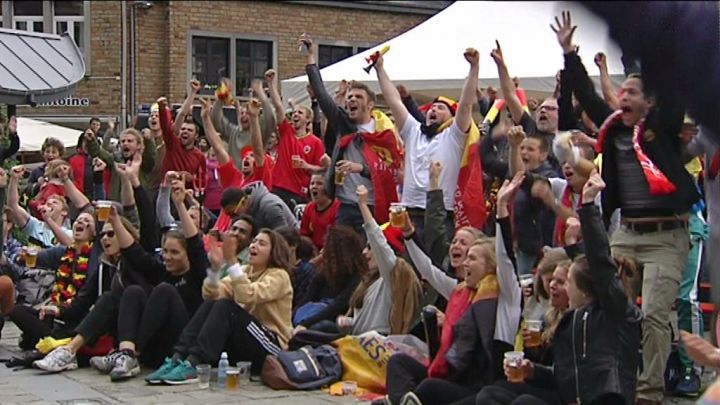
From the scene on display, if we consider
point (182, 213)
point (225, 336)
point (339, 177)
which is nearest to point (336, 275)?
point (339, 177)

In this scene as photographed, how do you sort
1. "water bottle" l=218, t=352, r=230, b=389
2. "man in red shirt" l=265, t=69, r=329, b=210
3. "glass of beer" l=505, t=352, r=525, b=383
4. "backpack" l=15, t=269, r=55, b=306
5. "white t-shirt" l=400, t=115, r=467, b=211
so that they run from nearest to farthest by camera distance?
"glass of beer" l=505, t=352, r=525, b=383 → "water bottle" l=218, t=352, r=230, b=389 → "white t-shirt" l=400, t=115, r=467, b=211 → "backpack" l=15, t=269, r=55, b=306 → "man in red shirt" l=265, t=69, r=329, b=210

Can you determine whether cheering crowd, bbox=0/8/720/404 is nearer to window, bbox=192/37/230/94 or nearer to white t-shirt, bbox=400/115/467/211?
white t-shirt, bbox=400/115/467/211

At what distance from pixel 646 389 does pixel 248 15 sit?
63.0ft

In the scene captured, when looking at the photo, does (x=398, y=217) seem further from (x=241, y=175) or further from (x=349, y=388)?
(x=241, y=175)

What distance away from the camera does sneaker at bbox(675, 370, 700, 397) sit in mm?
6254

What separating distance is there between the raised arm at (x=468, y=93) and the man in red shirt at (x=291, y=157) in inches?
91.4

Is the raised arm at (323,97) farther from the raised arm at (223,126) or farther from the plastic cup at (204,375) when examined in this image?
the plastic cup at (204,375)

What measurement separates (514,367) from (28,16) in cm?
1890

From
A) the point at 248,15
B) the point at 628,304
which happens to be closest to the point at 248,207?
the point at 628,304

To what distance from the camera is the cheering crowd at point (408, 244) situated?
5344mm

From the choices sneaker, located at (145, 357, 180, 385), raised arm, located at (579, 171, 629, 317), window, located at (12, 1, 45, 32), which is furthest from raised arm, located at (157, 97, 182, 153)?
window, located at (12, 1, 45, 32)

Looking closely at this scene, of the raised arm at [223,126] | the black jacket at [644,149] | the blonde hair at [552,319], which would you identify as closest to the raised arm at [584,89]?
the black jacket at [644,149]

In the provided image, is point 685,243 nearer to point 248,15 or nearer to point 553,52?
point 553,52

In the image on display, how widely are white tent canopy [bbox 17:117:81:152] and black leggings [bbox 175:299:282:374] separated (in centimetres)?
1122
